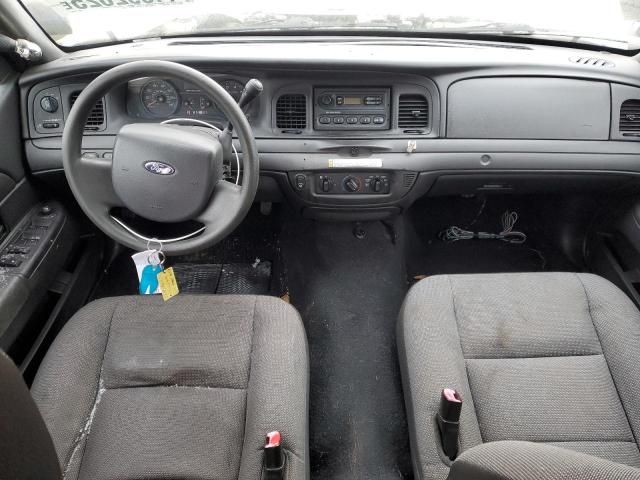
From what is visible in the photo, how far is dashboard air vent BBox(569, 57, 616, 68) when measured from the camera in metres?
1.72

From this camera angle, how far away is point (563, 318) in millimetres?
1447

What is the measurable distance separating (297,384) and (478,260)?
133 centimetres

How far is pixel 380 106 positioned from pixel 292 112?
292 millimetres

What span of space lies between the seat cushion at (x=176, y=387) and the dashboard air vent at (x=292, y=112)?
2.00ft

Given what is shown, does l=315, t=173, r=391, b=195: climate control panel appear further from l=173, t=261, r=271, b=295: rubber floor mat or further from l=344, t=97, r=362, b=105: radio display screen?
l=173, t=261, r=271, b=295: rubber floor mat

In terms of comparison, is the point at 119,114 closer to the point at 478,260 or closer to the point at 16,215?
the point at 16,215

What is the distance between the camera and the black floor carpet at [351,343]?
5.36 ft

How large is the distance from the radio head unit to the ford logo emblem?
594 mm

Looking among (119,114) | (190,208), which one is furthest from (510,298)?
(119,114)

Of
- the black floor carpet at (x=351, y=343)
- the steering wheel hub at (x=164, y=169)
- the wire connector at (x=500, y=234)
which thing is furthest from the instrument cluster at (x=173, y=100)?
the wire connector at (x=500, y=234)

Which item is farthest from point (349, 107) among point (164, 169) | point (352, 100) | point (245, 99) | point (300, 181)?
point (164, 169)

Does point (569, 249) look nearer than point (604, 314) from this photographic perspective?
No

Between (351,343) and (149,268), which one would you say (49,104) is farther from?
(351,343)

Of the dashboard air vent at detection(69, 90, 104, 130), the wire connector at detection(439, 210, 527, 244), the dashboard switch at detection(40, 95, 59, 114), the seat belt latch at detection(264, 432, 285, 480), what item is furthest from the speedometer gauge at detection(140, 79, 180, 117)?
the wire connector at detection(439, 210, 527, 244)
